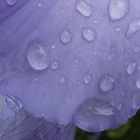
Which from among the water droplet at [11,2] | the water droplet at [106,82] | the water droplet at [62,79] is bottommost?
the water droplet at [106,82]

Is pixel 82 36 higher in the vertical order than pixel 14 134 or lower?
higher

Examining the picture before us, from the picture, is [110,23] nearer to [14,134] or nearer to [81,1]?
[81,1]

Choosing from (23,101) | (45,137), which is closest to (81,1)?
(23,101)

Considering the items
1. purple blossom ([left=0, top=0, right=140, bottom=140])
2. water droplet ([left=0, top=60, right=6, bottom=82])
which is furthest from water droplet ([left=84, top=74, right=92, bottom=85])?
water droplet ([left=0, top=60, right=6, bottom=82])

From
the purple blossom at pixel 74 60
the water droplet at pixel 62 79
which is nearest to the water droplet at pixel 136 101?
the purple blossom at pixel 74 60

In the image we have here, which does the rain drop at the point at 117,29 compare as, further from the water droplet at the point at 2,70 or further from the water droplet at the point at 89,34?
the water droplet at the point at 2,70

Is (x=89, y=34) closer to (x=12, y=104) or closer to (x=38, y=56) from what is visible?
(x=38, y=56)

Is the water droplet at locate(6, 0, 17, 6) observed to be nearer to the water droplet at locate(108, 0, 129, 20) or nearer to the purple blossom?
the purple blossom
